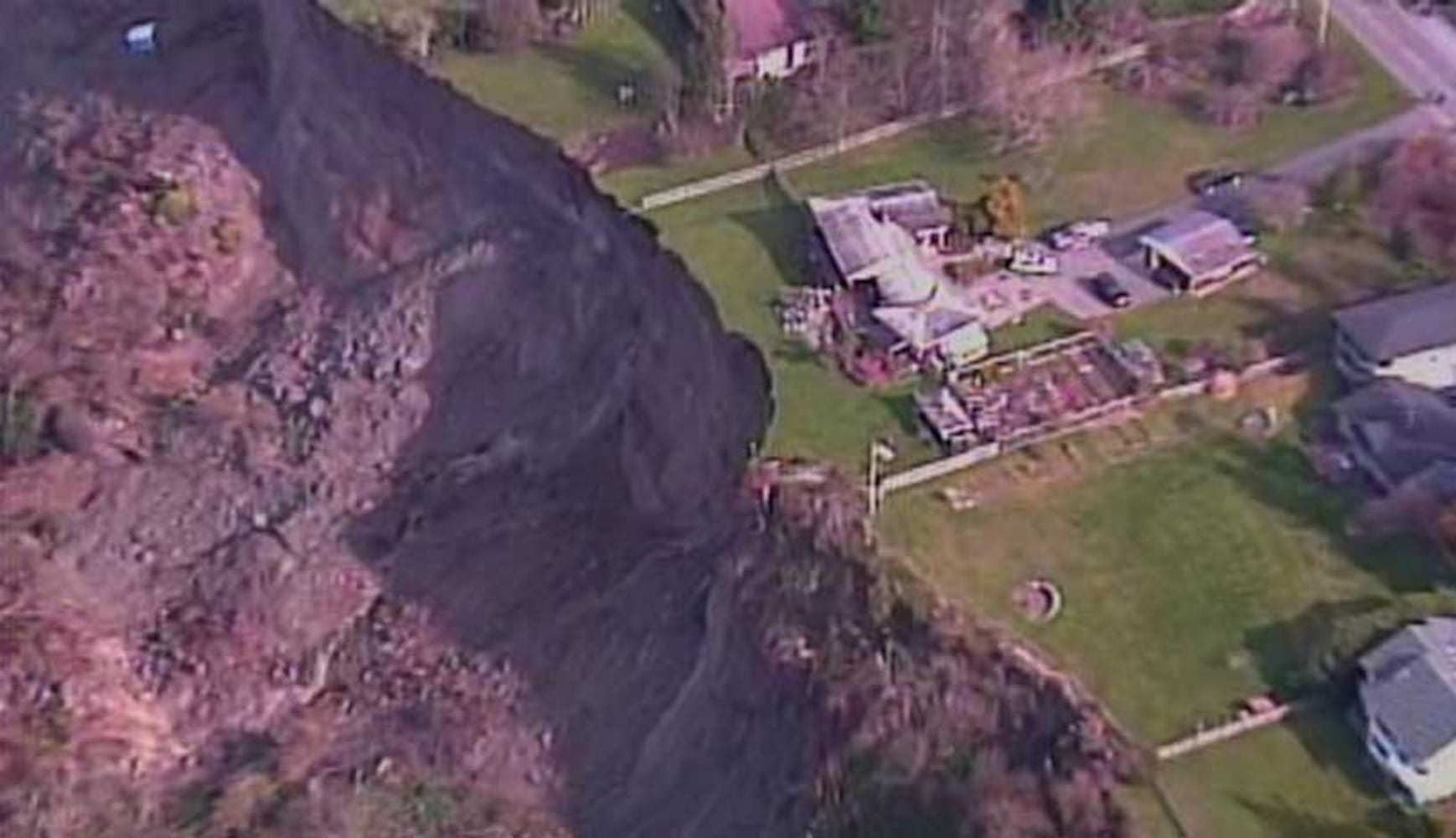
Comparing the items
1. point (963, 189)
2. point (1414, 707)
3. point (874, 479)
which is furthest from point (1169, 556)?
point (963, 189)

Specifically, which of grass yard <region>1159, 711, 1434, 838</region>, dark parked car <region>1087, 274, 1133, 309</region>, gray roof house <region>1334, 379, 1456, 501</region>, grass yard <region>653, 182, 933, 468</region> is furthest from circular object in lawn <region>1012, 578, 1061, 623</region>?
dark parked car <region>1087, 274, 1133, 309</region>

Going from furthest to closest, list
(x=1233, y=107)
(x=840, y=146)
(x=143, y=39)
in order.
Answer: (x=143, y=39), (x=1233, y=107), (x=840, y=146)

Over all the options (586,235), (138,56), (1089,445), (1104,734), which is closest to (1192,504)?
(1089,445)

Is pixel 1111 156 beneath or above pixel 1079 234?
above

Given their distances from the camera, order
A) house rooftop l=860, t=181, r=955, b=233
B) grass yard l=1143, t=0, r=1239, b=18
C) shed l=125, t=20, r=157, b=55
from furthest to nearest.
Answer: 1. shed l=125, t=20, r=157, b=55
2. grass yard l=1143, t=0, r=1239, b=18
3. house rooftop l=860, t=181, r=955, b=233

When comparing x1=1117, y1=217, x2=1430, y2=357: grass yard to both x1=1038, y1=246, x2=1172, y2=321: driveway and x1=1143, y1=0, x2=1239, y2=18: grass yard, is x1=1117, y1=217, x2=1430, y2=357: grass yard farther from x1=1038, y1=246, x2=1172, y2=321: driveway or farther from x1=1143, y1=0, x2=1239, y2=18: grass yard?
x1=1143, y1=0, x2=1239, y2=18: grass yard

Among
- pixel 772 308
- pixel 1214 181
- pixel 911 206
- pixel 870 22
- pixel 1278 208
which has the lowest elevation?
pixel 772 308

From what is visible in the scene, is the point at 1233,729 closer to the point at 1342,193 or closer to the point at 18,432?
the point at 1342,193

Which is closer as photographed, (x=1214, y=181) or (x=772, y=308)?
(x=772, y=308)
